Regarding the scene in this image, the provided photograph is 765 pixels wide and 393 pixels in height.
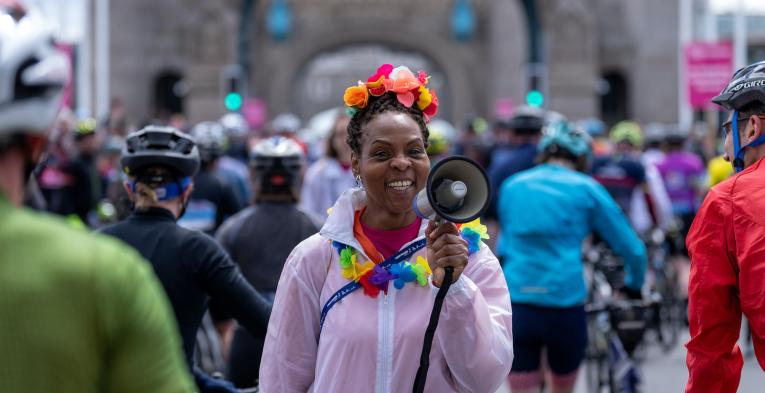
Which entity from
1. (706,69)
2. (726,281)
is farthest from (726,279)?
(706,69)

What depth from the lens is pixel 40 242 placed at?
2.12m

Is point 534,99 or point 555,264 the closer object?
point 555,264

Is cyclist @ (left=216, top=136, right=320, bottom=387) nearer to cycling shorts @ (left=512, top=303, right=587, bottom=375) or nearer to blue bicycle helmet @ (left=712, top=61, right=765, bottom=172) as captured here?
cycling shorts @ (left=512, top=303, right=587, bottom=375)

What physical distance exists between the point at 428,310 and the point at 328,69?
9439 cm

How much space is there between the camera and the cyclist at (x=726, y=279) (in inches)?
165

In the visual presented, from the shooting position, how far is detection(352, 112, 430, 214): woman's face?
3756 mm

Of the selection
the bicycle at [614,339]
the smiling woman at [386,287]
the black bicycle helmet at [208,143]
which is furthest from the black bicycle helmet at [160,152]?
the black bicycle helmet at [208,143]

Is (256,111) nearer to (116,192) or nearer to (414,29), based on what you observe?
(414,29)

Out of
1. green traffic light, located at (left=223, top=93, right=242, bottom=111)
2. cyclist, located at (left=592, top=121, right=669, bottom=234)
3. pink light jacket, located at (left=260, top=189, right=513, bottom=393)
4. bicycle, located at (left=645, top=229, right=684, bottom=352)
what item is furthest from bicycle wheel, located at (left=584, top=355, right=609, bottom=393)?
green traffic light, located at (left=223, top=93, right=242, bottom=111)

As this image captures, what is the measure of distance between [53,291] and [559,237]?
16.9 ft

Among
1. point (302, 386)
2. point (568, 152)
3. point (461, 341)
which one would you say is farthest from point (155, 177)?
point (568, 152)

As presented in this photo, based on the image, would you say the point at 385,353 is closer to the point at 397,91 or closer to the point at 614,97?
the point at 397,91

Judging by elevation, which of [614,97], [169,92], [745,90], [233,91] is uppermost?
[169,92]

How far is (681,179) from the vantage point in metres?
15.1
